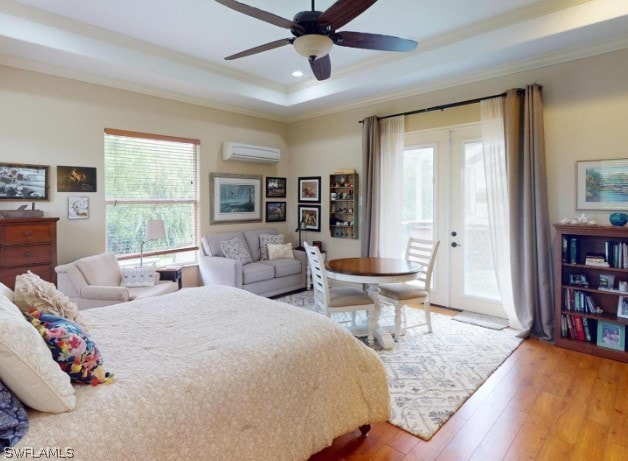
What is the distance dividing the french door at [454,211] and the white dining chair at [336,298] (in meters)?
1.64

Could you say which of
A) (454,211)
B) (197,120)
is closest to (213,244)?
(197,120)

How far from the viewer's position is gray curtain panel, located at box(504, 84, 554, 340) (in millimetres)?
3744

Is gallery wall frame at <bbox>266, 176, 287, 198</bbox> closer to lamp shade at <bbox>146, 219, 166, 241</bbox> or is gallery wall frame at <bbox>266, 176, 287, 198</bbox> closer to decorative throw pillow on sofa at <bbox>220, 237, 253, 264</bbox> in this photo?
decorative throw pillow on sofa at <bbox>220, 237, 253, 264</bbox>

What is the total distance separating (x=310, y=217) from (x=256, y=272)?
1636mm

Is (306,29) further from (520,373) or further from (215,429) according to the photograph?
(520,373)

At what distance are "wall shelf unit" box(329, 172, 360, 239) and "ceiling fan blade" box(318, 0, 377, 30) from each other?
128 inches

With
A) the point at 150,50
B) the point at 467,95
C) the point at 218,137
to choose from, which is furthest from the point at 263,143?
the point at 467,95

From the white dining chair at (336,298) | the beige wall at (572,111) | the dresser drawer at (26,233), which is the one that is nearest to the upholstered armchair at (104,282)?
the dresser drawer at (26,233)

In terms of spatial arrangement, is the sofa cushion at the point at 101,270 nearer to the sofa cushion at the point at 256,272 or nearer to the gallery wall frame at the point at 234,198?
the sofa cushion at the point at 256,272

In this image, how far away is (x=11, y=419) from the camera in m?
1.14

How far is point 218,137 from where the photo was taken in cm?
555

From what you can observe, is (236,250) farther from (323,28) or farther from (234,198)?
(323,28)

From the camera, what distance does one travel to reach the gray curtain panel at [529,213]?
12.3ft

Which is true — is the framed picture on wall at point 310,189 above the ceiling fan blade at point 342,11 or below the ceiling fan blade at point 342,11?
below
